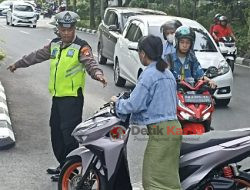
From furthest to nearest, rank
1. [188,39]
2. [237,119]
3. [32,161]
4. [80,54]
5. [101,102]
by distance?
[101,102] → [237,119] → [32,161] → [188,39] → [80,54]

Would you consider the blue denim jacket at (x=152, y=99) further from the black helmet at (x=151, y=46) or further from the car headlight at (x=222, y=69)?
the car headlight at (x=222, y=69)

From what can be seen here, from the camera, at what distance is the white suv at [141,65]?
36.7 ft

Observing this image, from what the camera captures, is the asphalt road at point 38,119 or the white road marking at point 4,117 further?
the white road marking at point 4,117

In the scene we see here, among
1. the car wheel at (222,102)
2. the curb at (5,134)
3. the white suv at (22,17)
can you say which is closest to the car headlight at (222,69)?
the car wheel at (222,102)

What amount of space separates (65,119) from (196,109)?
1.34 m

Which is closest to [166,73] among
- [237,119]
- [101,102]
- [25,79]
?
[237,119]

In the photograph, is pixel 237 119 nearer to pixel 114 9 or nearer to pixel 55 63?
pixel 55 63

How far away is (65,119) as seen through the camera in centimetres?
626

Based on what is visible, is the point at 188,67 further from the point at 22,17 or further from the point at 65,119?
the point at 22,17

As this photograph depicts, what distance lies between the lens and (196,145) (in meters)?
4.97

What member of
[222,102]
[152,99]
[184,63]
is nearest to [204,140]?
[152,99]

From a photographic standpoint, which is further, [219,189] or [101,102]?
[101,102]

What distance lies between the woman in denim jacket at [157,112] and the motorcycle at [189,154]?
0.18 meters

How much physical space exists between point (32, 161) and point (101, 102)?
427 cm
